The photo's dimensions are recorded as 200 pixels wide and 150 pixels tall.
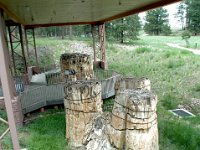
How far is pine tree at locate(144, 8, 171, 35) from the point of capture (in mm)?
43075

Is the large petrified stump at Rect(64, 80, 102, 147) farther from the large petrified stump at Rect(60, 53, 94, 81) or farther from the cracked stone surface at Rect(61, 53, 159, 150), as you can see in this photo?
the large petrified stump at Rect(60, 53, 94, 81)

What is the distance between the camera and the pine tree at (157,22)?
43075 mm

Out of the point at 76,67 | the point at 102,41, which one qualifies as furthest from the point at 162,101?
the point at 102,41

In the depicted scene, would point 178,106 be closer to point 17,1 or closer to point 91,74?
point 91,74

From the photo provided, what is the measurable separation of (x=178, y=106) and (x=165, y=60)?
878 cm

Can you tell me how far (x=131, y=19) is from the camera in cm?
3108

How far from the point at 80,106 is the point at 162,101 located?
5670 mm

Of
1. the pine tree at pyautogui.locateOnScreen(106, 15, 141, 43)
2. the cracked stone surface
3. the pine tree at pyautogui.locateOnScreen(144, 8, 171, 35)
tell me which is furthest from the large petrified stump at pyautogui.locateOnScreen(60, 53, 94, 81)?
the pine tree at pyautogui.locateOnScreen(144, 8, 171, 35)

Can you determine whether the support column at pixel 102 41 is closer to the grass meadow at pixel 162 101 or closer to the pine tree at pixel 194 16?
the grass meadow at pixel 162 101

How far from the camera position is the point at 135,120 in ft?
19.0

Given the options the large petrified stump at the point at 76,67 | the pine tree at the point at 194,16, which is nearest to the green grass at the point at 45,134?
the large petrified stump at the point at 76,67

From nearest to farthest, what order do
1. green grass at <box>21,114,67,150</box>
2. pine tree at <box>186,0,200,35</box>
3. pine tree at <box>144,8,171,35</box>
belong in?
green grass at <box>21,114,67,150</box> < pine tree at <box>186,0,200,35</box> < pine tree at <box>144,8,171,35</box>

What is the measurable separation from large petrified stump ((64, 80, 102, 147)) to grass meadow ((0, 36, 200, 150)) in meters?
0.52

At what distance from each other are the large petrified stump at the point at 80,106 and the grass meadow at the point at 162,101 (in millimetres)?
524
